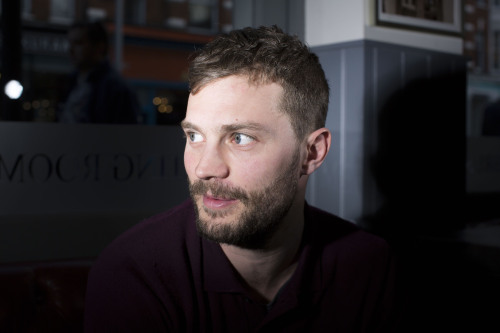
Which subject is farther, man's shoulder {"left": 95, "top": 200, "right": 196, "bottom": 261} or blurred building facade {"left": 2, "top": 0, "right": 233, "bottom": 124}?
blurred building facade {"left": 2, "top": 0, "right": 233, "bottom": 124}

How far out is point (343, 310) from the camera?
1330mm

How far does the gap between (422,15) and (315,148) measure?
5.05 ft

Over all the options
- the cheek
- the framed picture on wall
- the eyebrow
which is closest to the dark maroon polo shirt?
the cheek

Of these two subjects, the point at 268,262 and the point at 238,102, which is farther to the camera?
the point at 268,262

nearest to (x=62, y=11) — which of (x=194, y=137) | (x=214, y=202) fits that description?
(x=194, y=137)

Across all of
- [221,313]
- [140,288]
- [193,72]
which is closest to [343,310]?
[221,313]

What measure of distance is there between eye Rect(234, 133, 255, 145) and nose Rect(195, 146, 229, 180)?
0.04m

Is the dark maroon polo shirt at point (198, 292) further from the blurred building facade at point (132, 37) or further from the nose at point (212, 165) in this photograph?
the blurred building facade at point (132, 37)

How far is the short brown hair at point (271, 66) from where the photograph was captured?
121cm

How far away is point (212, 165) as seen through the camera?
1191 mm

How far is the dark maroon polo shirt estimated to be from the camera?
1199mm

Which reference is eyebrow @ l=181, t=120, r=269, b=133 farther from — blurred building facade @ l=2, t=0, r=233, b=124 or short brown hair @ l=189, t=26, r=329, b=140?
blurred building facade @ l=2, t=0, r=233, b=124

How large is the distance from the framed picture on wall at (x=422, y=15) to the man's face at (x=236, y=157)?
1421 mm

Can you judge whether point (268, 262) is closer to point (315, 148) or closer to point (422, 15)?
point (315, 148)
